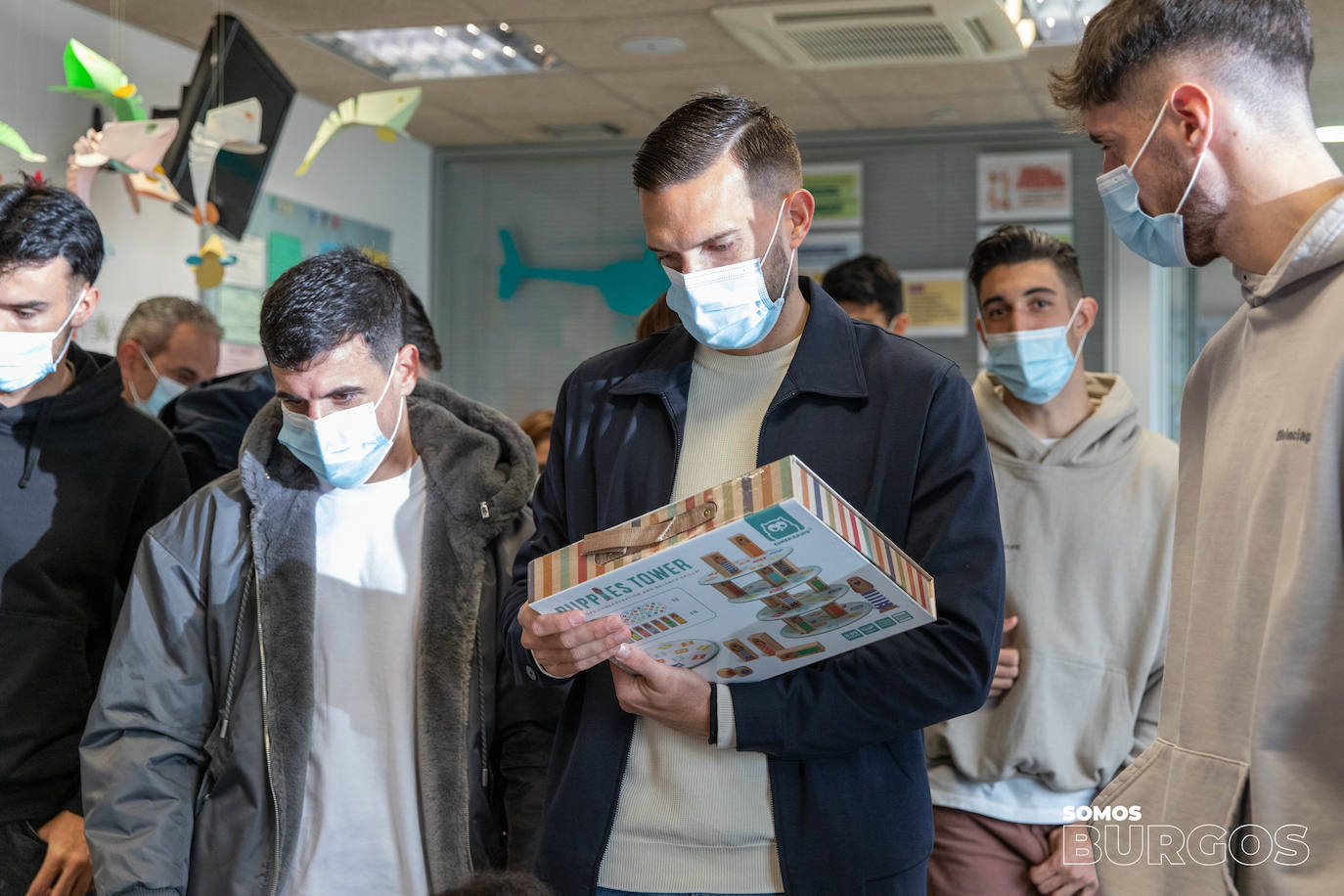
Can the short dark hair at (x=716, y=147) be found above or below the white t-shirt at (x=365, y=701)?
above

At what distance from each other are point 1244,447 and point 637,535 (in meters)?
0.61

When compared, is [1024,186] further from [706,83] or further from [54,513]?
[54,513]

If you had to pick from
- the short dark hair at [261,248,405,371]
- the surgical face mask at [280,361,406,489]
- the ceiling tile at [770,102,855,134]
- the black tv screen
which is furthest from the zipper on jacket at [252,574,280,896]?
the ceiling tile at [770,102,855,134]

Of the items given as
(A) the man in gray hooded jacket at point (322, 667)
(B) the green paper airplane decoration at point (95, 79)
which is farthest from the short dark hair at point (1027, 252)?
(B) the green paper airplane decoration at point (95, 79)

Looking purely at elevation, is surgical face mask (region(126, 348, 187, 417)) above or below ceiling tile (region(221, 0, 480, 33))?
Result: below

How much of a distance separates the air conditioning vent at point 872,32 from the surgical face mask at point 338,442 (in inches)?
102

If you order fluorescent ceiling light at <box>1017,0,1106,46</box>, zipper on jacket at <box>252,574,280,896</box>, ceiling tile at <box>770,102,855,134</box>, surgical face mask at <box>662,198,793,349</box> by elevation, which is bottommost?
zipper on jacket at <box>252,574,280,896</box>

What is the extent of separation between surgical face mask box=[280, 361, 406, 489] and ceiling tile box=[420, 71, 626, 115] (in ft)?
10.5

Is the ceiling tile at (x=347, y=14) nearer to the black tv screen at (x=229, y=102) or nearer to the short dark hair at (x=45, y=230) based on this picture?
the black tv screen at (x=229, y=102)

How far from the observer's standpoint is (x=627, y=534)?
1269 mm

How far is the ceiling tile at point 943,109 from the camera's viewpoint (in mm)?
5082

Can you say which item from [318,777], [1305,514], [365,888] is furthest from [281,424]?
[1305,514]

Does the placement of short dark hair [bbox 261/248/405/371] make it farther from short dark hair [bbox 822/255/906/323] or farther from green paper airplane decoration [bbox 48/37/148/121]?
short dark hair [bbox 822/255/906/323]

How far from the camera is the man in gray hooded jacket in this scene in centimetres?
175
